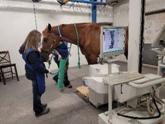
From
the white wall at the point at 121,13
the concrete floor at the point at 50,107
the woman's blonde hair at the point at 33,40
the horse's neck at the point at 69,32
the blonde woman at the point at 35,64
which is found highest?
the white wall at the point at 121,13

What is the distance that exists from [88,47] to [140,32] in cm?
137

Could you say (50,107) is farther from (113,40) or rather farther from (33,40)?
(113,40)

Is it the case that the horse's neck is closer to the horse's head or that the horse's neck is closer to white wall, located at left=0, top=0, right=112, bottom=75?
the horse's head

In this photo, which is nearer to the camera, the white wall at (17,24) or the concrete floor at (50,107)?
the concrete floor at (50,107)

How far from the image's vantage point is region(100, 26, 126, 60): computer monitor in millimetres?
1757

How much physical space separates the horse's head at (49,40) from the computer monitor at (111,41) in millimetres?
1577

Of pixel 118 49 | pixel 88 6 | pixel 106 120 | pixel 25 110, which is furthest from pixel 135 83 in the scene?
pixel 88 6

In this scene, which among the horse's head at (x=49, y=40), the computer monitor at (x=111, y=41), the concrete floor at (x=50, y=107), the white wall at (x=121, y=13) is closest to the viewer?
the computer monitor at (x=111, y=41)

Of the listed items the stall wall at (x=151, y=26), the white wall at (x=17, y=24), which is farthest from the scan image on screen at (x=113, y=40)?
the white wall at (x=17, y=24)

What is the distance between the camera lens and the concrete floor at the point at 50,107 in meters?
2.35

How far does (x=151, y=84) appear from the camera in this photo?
1377mm

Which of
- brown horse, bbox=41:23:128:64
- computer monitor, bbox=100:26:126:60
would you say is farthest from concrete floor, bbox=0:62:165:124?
computer monitor, bbox=100:26:126:60

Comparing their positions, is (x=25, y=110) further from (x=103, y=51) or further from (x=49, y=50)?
(x=103, y=51)

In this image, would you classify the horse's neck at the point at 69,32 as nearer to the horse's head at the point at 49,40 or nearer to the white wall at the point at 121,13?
the horse's head at the point at 49,40
